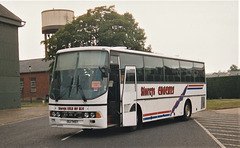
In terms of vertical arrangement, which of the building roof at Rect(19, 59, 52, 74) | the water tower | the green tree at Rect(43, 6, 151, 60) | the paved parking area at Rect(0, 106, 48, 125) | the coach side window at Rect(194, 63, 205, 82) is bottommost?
the paved parking area at Rect(0, 106, 48, 125)

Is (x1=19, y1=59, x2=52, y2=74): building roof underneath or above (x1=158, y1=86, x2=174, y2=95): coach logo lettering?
above

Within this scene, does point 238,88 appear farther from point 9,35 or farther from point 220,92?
point 9,35

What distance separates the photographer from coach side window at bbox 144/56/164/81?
1558 centimetres

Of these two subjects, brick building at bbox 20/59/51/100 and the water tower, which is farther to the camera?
brick building at bbox 20/59/51/100

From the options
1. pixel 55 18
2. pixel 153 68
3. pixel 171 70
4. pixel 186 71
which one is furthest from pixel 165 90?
pixel 55 18

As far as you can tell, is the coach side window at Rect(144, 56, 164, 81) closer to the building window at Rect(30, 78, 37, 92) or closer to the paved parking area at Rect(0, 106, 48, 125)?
the paved parking area at Rect(0, 106, 48, 125)

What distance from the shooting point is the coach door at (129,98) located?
43.9 feet

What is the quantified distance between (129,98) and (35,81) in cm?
5349

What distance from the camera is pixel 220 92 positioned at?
4453cm

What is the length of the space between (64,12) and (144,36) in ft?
50.2

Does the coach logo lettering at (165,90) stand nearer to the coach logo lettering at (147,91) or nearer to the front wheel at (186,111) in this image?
the coach logo lettering at (147,91)

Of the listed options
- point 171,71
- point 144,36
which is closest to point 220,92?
point 144,36

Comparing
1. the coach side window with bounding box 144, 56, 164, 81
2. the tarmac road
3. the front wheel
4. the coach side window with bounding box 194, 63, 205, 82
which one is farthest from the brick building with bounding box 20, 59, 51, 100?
the tarmac road

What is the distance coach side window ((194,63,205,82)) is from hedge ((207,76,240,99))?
22464 millimetres
